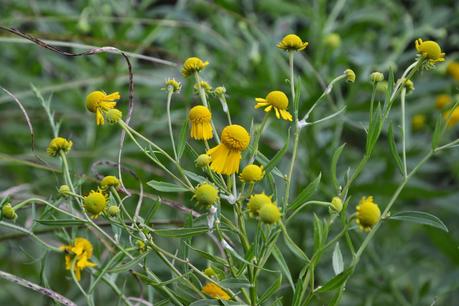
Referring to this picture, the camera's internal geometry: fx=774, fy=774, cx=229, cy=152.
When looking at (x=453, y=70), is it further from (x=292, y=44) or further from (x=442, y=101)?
(x=292, y=44)

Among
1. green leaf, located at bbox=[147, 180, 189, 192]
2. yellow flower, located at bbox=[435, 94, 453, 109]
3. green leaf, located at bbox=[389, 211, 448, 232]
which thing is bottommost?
yellow flower, located at bbox=[435, 94, 453, 109]

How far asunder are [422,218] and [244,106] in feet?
3.21

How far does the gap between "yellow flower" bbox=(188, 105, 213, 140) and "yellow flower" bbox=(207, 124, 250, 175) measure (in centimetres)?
2

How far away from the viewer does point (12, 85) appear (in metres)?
1.92

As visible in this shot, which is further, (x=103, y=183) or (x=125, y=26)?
(x=125, y=26)

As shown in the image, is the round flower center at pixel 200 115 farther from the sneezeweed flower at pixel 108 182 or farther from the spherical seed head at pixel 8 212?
the spherical seed head at pixel 8 212

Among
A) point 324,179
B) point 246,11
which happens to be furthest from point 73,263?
point 246,11

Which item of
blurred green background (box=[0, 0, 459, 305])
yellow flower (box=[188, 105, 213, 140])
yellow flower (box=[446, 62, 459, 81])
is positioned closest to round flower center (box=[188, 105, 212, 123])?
yellow flower (box=[188, 105, 213, 140])

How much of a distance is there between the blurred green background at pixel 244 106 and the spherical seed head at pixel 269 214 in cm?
79

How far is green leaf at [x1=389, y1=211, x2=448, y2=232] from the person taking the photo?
738 millimetres

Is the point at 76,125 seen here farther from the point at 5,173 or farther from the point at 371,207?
the point at 371,207

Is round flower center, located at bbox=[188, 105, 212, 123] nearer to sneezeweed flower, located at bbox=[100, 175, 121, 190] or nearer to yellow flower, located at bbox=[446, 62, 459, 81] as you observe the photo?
sneezeweed flower, located at bbox=[100, 175, 121, 190]

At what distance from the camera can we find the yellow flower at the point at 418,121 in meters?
Answer: 1.97

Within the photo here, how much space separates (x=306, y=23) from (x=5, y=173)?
1.00 meters
